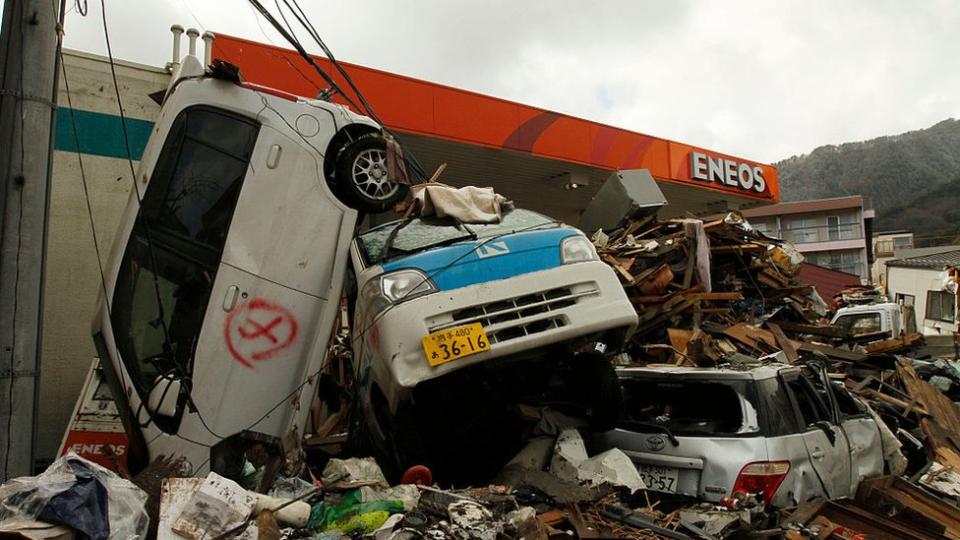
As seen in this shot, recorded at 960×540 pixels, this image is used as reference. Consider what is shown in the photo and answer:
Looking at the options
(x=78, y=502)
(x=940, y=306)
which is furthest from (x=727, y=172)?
(x=940, y=306)

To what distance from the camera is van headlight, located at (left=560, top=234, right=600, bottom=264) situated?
4.91m

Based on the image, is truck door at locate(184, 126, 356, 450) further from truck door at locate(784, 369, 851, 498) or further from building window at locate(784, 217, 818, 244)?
building window at locate(784, 217, 818, 244)

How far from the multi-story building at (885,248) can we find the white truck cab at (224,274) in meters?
43.7

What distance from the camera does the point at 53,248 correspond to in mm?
7574

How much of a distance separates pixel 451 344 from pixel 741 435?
2190 millimetres

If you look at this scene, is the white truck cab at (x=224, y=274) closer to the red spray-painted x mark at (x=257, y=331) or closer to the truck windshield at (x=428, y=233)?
the red spray-painted x mark at (x=257, y=331)

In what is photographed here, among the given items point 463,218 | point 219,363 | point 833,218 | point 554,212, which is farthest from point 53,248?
point 833,218

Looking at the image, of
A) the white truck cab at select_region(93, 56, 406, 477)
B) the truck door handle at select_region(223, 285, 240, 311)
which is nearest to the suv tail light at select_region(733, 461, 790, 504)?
the white truck cab at select_region(93, 56, 406, 477)

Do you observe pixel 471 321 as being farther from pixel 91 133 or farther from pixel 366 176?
pixel 91 133

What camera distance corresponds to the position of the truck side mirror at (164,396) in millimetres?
4785

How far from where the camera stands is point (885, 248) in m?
50.7

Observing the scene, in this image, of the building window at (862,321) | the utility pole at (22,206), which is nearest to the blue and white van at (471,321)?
the utility pole at (22,206)

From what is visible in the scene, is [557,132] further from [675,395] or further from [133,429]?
[133,429]

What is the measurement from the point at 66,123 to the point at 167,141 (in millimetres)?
3800
